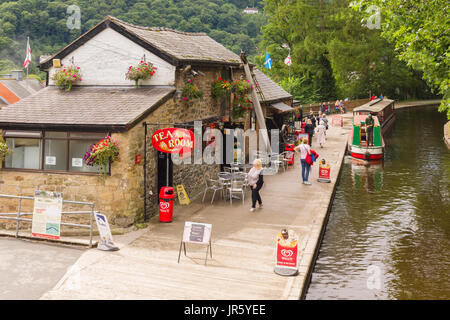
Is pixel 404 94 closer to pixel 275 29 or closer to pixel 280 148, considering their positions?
pixel 275 29

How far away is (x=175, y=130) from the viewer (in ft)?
42.1

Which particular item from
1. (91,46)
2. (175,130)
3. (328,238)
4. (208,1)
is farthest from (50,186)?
(208,1)

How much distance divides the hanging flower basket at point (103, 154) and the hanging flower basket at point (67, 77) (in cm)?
404

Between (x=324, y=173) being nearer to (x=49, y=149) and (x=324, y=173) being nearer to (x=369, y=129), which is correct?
(x=369, y=129)

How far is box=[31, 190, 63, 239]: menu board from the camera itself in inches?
426

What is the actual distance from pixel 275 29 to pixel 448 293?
52201mm

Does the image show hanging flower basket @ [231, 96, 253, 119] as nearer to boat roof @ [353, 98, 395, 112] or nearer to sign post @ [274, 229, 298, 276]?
sign post @ [274, 229, 298, 276]

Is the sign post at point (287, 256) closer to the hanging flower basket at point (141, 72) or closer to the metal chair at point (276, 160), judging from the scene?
the hanging flower basket at point (141, 72)

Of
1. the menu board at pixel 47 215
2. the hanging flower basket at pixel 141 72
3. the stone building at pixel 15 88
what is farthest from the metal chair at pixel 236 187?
the stone building at pixel 15 88

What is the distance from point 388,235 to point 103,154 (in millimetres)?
8002

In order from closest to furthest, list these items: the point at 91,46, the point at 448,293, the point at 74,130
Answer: the point at 448,293
the point at 74,130
the point at 91,46

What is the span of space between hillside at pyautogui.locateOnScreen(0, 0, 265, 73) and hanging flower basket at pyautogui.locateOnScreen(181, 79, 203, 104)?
58771 millimetres

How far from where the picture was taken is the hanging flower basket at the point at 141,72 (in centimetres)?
1431

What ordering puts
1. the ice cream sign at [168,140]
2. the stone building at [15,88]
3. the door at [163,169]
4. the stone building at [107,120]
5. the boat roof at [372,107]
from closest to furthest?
the stone building at [107,120] < the ice cream sign at [168,140] < the door at [163,169] < the boat roof at [372,107] < the stone building at [15,88]
